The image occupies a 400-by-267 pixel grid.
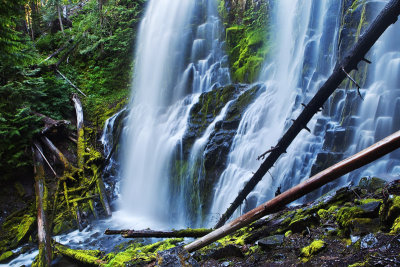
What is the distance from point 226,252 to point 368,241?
1.80 metres

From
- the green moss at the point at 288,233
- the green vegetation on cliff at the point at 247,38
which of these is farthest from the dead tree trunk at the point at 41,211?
the green vegetation on cliff at the point at 247,38

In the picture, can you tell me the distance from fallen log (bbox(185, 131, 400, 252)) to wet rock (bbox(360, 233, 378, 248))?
67 centimetres

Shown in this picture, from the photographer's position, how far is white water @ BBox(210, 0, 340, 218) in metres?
7.25

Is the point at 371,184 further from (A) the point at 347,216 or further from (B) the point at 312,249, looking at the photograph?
(B) the point at 312,249

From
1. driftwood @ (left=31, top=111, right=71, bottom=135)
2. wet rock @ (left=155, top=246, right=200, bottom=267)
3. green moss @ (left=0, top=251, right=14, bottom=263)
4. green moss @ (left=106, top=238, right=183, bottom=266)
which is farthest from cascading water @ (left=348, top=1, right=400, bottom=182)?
driftwood @ (left=31, top=111, right=71, bottom=135)

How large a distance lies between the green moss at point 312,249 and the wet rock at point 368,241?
1.31ft

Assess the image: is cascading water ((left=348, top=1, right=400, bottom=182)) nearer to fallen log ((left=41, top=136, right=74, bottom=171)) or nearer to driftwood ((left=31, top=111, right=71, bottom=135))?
fallen log ((left=41, top=136, right=74, bottom=171))

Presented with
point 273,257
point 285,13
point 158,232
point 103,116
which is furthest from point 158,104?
point 273,257

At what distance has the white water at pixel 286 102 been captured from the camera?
7.25 meters

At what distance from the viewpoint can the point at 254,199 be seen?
7305 mm

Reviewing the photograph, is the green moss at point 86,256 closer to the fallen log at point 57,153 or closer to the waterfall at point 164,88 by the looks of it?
the waterfall at point 164,88

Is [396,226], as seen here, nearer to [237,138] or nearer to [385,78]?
[385,78]

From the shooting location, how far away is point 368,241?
2.59m

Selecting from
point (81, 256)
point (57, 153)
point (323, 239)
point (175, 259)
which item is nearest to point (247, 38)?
point (57, 153)
